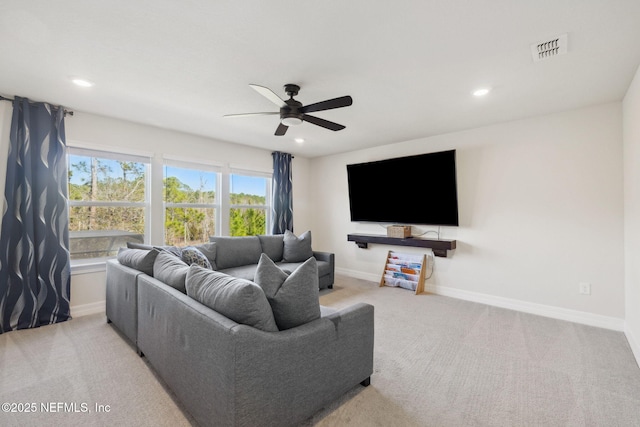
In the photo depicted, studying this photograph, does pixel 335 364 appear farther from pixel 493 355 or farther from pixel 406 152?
pixel 406 152

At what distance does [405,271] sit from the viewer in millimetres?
4539

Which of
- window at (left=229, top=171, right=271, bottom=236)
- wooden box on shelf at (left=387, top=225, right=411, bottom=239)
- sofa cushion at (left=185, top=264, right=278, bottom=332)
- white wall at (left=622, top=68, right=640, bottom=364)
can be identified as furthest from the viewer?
window at (left=229, top=171, right=271, bottom=236)

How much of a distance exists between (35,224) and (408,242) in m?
4.49

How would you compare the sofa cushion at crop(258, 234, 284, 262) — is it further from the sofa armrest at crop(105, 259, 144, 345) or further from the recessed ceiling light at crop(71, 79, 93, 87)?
the recessed ceiling light at crop(71, 79, 93, 87)

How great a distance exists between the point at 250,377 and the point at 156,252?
1761 mm

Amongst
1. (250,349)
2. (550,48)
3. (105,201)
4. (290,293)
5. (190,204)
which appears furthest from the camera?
(190,204)

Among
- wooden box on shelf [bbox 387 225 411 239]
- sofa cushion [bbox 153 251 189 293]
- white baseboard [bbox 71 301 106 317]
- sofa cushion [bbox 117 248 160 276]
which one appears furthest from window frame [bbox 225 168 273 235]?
sofa cushion [bbox 153 251 189 293]

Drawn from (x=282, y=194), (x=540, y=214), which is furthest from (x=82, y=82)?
(x=540, y=214)

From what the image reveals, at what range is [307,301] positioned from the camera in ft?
5.54

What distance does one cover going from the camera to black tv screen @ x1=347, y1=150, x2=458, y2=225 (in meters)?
4.07

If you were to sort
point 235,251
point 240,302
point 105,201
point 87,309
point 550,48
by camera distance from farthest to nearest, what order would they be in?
point 235,251, point 105,201, point 87,309, point 550,48, point 240,302

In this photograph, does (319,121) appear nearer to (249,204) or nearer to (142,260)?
(142,260)

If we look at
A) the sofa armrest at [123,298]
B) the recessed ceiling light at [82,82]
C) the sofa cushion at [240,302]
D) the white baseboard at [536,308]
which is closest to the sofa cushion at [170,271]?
the sofa armrest at [123,298]

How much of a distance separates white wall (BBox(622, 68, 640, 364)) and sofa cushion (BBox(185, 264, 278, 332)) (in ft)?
10.0
